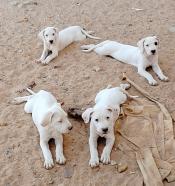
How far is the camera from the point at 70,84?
460cm

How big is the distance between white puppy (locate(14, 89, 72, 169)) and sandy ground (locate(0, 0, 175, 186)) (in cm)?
8

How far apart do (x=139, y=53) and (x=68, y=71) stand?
868 mm

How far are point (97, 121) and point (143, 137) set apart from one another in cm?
52

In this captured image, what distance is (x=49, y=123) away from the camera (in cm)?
352

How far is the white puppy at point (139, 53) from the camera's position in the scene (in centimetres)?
464

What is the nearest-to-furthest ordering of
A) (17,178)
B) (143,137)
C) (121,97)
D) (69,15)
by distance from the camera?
1. (17,178)
2. (143,137)
3. (121,97)
4. (69,15)

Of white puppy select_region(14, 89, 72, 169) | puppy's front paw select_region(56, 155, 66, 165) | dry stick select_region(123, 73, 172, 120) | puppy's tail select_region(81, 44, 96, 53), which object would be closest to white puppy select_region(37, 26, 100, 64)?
puppy's tail select_region(81, 44, 96, 53)

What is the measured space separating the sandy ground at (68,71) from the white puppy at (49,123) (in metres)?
0.08

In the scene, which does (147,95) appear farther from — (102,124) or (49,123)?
(49,123)

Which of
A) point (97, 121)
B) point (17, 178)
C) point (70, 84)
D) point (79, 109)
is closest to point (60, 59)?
point (70, 84)

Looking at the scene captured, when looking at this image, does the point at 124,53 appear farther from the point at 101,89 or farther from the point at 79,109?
the point at 79,109

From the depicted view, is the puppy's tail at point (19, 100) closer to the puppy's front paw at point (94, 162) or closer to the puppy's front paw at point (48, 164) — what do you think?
the puppy's front paw at point (48, 164)

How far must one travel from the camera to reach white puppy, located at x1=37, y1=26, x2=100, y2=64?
5.05 meters

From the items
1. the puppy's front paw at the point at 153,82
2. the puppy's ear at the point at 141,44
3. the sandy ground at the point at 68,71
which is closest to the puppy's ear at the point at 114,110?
the sandy ground at the point at 68,71
